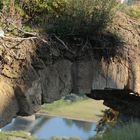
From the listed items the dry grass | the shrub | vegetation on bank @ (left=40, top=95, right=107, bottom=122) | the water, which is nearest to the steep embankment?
the shrub

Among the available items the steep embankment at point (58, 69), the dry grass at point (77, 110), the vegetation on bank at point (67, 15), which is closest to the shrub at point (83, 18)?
the vegetation on bank at point (67, 15)

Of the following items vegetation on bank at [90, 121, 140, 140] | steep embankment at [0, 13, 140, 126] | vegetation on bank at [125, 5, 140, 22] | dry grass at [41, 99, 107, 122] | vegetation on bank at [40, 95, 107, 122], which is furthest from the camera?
vegetation on bank at [40, 95, 107, 122]

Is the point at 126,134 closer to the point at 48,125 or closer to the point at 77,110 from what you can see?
the point at 48,125

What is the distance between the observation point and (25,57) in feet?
21.7

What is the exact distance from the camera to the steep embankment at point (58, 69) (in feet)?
21.2

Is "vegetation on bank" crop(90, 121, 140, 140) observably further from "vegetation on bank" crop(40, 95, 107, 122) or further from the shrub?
"vegetation on bank" crop(40, 95, 107, 122)

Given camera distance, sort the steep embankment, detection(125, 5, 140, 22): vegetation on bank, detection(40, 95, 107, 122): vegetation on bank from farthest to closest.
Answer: detection(40, 95, 107, 122): vegetation on bank → detection(125, 5, 140, 22): vegetation on bank → the steep embankment

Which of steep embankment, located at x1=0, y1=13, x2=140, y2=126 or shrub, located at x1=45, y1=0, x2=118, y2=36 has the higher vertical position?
shrub, located at x1=45, y1=0, x2=118, y2=36

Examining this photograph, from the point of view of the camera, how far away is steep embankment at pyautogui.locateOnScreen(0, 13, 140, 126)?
6473 mm

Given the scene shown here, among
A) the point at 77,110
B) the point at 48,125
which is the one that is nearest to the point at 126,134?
the point at 48,125

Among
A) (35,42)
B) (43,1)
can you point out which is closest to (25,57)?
(35,42)

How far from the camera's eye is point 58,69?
721 cm

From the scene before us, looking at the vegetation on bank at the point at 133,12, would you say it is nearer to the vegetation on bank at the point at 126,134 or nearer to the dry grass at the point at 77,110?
the vegetation on bank at the point at 126,134

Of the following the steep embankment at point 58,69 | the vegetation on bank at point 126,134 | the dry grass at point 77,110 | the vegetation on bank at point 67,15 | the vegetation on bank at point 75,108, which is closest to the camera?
the steep embankment at point 58,69
